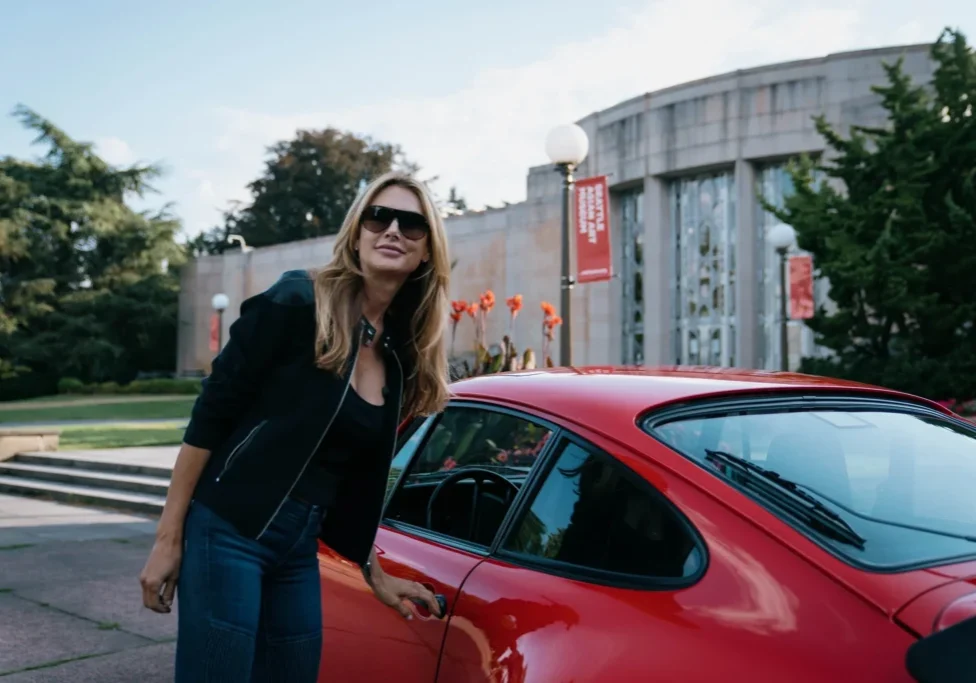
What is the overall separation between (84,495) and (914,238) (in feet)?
41.6

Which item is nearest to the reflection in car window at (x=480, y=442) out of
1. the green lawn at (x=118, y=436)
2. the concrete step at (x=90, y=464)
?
the concrete step at (x=90, y=464)

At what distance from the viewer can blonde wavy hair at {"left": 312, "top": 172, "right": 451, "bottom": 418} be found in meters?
2.25

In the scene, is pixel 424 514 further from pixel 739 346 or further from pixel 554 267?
pixel 554 267

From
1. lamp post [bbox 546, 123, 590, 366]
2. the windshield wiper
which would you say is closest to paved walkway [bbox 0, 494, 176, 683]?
the windshield wiper

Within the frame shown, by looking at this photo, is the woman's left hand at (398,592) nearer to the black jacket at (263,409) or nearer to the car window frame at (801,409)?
the black jacket at (263,409)

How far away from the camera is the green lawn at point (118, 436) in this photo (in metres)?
17.2

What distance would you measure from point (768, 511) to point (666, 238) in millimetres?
26750

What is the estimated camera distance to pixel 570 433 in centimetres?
244

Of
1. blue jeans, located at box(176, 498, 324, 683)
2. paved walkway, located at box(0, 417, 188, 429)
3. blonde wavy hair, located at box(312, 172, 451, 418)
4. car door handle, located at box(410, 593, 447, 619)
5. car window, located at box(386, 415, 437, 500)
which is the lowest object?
paved walkway, located at box(0, 417, 188, 429)

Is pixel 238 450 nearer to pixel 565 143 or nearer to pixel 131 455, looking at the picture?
pixel 565 143

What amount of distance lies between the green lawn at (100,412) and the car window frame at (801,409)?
2339 cm

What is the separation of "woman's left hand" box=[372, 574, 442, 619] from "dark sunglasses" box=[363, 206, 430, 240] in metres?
0.90

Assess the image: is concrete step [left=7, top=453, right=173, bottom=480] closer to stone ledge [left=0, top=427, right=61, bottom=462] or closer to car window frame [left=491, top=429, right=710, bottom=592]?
stone ledge [left=0, top=427, right=61, bottom=462]

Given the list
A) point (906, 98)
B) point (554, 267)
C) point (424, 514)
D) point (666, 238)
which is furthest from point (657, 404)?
point (554, 267)
